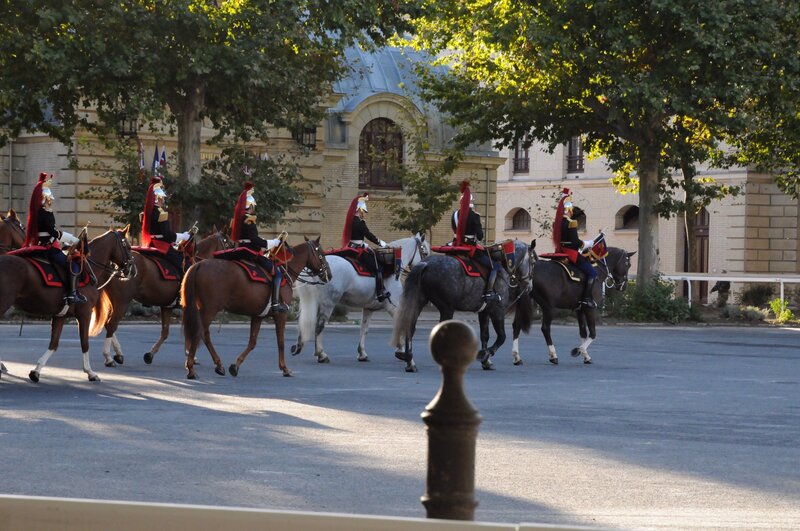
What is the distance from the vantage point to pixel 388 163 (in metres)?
48.3

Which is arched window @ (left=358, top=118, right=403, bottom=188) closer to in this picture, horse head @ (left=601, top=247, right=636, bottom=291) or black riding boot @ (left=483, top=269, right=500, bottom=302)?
horse head @ (left=601, top=247, right=636, bottom=291)

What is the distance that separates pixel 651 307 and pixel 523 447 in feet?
90.7

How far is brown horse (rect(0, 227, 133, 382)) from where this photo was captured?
17984 mm

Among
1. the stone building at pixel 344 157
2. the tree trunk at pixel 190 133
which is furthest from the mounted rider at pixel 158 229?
the stone building at pixel 344 157

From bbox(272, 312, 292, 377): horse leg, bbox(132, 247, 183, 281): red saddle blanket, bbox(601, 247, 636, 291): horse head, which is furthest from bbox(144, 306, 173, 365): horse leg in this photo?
bbox(601, 247, 636, 291): horse head

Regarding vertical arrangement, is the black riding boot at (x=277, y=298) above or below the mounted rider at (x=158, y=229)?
below

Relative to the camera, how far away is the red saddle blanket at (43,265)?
18.3 metres

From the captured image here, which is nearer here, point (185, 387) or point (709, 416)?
point (709, 416)

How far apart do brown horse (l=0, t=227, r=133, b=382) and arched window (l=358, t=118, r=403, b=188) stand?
2924 centimetres

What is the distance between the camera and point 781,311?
136 feet

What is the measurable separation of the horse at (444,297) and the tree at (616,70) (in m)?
14.4

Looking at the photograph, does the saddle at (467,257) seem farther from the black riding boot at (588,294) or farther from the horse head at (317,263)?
the black riding boot at (588,294)

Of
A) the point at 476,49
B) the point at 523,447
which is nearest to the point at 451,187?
the point at 476,49

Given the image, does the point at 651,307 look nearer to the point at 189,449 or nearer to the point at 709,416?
the point at 709,416
